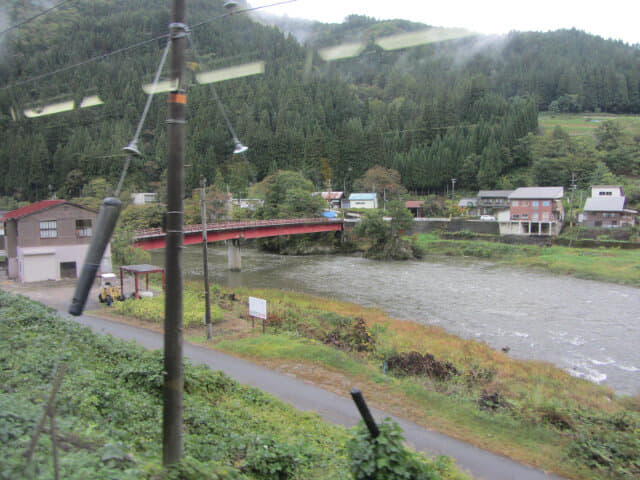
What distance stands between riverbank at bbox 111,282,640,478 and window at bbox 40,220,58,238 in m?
7.41

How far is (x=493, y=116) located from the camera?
225ft

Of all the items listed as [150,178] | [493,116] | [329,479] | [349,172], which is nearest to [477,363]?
[329,479]

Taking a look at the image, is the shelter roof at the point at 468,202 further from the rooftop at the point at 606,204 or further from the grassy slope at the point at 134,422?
the grassy slope at the point at 134,422

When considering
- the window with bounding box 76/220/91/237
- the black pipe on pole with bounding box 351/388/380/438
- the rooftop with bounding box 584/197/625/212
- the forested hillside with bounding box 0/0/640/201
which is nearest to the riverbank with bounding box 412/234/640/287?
the rooftop with bounding box 584/197/625/212

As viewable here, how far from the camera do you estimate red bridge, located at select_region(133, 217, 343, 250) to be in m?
26.4

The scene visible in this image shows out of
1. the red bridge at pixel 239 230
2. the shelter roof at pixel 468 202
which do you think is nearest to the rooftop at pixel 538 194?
the shelter roof at pixel 468 202

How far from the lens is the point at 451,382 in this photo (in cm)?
949

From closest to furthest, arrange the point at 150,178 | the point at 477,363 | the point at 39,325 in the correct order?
1. the point at 39,325
2. the point at 477,363
3. the point at 150,178

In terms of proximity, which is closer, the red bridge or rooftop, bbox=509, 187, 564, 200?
the red bridge

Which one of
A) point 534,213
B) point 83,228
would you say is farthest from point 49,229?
point 534,213

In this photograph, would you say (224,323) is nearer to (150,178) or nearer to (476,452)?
(476,452)

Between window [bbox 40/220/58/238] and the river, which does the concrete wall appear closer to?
the river

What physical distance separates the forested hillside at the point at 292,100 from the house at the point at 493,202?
7402mm

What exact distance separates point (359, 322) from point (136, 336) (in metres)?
6.79
